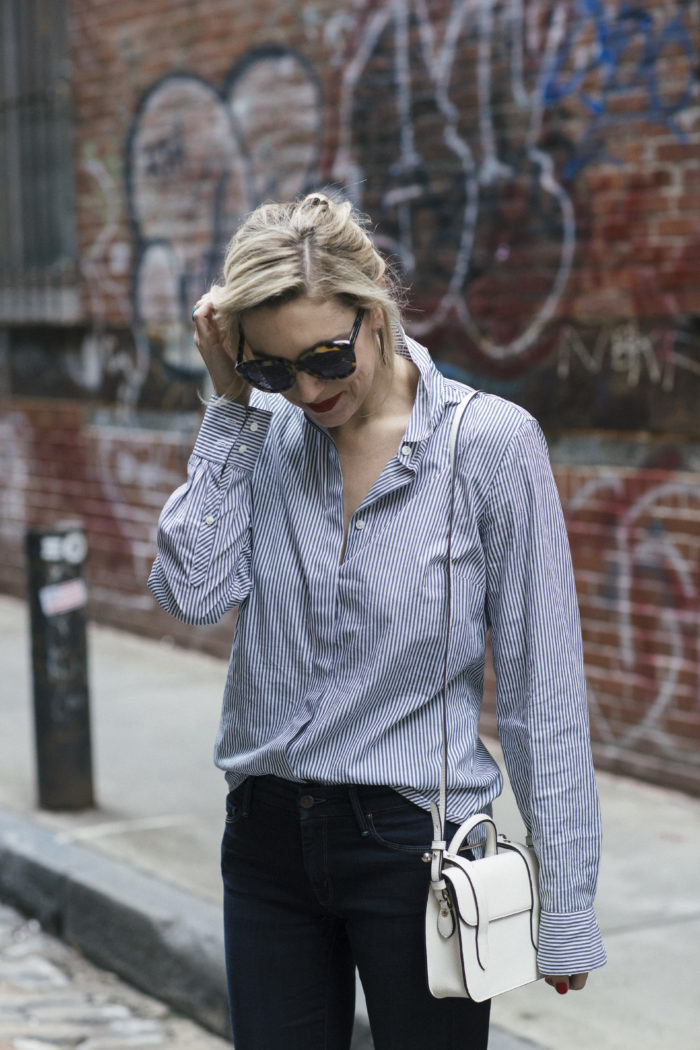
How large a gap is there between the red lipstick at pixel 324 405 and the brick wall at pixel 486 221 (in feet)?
10.9

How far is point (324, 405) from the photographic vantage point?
2.19 metres

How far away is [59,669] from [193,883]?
114 centimetres

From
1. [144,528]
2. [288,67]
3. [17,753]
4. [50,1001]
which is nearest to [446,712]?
[50,1001]

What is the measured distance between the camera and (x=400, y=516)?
2.18m

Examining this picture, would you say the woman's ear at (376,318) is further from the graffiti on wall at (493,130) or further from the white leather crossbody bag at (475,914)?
the graffiti on wall at (493,130)

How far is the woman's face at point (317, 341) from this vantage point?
Result: 2.10 meters

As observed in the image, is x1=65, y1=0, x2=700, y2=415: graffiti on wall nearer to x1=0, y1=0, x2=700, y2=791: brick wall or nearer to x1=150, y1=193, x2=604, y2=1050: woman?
x1=0, y1=0, x2=700, y2=791: brick wall

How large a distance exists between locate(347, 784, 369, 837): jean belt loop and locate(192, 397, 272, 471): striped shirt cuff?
0.52 meters

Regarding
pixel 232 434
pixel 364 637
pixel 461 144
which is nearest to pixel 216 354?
pixel 232 434

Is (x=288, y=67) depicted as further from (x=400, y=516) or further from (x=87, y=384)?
(x=400, y=516)

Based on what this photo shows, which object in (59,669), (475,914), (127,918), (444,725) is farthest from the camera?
(59,669)

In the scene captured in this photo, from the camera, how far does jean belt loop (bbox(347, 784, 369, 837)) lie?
215 centimetres

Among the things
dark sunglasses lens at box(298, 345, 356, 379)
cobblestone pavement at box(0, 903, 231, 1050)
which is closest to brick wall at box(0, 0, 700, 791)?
cobblestone pavement at box(0, 903, 231, 1050)

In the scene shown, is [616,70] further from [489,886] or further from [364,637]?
[489,886]
